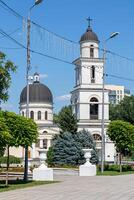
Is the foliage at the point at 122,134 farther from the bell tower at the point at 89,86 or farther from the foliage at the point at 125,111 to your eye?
the foliage at the point at 125,111

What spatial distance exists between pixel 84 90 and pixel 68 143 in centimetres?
2052

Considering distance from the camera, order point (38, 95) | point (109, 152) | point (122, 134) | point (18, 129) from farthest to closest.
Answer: point (38, 95) → point (109, 152) → point (122, 134) → point (18, 129)

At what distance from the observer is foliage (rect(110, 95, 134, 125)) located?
335ft

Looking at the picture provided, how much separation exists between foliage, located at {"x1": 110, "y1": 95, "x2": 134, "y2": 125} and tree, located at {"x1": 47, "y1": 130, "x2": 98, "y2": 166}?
4810 centimetres

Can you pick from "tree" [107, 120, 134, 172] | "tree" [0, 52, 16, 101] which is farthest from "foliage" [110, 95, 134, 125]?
"tree" [0, 52, 16, 101]

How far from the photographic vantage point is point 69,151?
5234cm

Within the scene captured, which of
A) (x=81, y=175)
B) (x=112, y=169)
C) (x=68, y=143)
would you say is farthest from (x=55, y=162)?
(x=81, y=175)

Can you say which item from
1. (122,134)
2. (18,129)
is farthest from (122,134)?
(18,129)

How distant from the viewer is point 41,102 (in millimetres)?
85125

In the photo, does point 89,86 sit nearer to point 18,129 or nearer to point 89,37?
point 89,37

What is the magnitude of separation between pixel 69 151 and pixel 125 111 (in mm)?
52882

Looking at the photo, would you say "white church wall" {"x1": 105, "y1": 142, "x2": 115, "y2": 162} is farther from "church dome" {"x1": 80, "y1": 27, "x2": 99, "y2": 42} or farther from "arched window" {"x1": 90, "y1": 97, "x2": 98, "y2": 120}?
"church dome" {"x1": 80, "y1": 27, "x2": 99, "y2": 42}

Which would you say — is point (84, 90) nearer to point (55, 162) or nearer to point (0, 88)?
point (55, 162)

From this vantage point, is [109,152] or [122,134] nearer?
[122,134]
